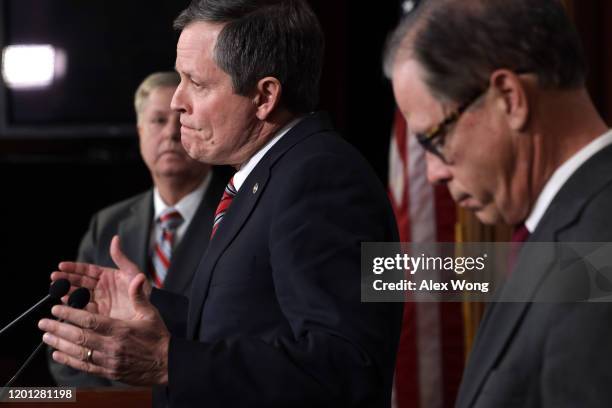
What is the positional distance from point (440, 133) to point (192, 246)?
1.73m

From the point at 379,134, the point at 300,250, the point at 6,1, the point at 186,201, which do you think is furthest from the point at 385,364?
the point at 6,1

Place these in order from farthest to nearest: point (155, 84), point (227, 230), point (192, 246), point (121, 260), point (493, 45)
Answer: point (155, 84), point (192, 246), point (121, 260), point (227, 230), point (493, 45)

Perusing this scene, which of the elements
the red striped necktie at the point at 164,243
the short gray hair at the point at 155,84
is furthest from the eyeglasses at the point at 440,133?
the short gray hair at the point at 155,84

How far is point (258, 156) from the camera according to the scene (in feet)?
6.22

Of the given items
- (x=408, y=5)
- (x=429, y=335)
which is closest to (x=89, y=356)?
(x=429, y=335)

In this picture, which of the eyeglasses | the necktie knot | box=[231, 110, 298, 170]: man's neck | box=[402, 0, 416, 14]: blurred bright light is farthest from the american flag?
the eyeglasses

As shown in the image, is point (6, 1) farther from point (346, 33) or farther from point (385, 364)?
point (385, 364)

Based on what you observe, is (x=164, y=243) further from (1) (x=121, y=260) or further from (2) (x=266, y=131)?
(2) (x=266, y=131)

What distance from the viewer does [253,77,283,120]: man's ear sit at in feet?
6.10

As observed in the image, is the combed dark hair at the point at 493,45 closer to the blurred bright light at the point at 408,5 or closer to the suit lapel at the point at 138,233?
the suit lapel at the point at 138,233

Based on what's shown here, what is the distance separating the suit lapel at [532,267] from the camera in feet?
4.11

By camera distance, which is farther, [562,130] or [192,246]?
[192,246]

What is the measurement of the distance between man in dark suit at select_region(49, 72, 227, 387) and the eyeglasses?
67.4 inches

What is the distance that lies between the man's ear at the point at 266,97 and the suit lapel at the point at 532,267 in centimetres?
71
